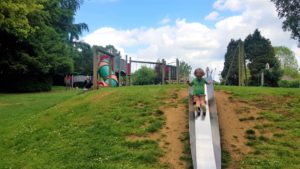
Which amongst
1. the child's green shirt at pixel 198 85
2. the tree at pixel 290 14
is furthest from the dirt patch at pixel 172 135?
the tree at pixel 290 14

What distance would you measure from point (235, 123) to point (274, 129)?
1092mm

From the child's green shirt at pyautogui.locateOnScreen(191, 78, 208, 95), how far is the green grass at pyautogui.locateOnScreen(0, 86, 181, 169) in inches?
50.1

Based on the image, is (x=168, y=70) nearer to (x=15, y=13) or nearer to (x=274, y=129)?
(x=15, y=13)

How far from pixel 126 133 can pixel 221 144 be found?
8.31ft

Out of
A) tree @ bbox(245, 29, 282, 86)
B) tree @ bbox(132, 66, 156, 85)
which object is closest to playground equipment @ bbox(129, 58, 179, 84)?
tree @ bbox(132, 66, 156, 85)

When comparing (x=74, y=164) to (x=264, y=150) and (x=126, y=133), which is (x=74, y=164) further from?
(x=264, y=150)

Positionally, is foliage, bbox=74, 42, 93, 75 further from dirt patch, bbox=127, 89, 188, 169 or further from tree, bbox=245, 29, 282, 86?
dirt patch, bbox=127, 89, 188, 169

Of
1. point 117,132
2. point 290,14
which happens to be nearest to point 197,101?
point 117,132

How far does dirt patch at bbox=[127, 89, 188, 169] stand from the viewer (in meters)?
9.86

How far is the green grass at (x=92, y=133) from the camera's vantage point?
10.1m

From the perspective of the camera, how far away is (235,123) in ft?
40.0

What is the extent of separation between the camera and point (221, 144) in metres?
10.9

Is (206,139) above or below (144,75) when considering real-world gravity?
below

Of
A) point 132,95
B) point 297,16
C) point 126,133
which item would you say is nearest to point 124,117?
point 126,133
